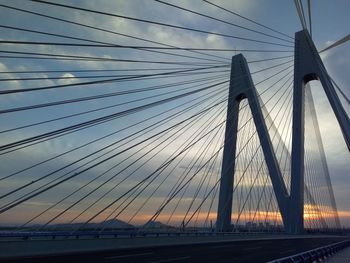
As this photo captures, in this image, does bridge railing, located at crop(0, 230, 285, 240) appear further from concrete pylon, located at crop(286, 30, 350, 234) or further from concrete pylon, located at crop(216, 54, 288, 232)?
concrete pylon, located at crop(286, 30, 350, 234)

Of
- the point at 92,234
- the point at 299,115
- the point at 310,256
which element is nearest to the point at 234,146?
the point at 299,115

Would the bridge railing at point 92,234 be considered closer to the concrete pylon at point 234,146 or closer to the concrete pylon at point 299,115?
the concrete pylon at point 234,146

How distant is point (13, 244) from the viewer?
1603 cm

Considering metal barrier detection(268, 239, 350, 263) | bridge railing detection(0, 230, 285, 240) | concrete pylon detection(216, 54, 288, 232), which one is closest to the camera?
metal barrier detection(268, 239, 350, 263)

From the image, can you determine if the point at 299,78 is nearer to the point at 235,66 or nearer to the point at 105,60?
the point at 235,66

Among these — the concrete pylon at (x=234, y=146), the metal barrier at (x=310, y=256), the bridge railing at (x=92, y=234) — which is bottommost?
the metal barrier at (x=310, y=256)

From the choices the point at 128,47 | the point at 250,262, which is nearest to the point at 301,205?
the point at 250,262

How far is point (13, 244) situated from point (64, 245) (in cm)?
301

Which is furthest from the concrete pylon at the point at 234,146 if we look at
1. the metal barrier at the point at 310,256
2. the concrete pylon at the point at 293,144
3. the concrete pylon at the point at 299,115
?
the metal barrier at the point at 310,256

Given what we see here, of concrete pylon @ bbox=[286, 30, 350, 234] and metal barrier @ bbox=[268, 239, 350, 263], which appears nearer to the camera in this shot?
metal barrier @ bbox=[268, 239, 350, 263]

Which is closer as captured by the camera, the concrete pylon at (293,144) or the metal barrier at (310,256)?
the metal barrier at (310,256)

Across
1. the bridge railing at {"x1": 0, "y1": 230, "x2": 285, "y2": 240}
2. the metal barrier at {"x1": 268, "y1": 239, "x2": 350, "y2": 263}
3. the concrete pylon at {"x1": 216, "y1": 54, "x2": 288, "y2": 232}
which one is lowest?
the metal barrier at {"x1": 268, "y1": 239, "x2": 350, "y2": 263}

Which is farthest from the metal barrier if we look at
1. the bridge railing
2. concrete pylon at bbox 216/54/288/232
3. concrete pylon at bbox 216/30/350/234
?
the bridge railing

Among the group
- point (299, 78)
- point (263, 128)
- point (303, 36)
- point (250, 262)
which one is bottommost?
point (250, 262)
